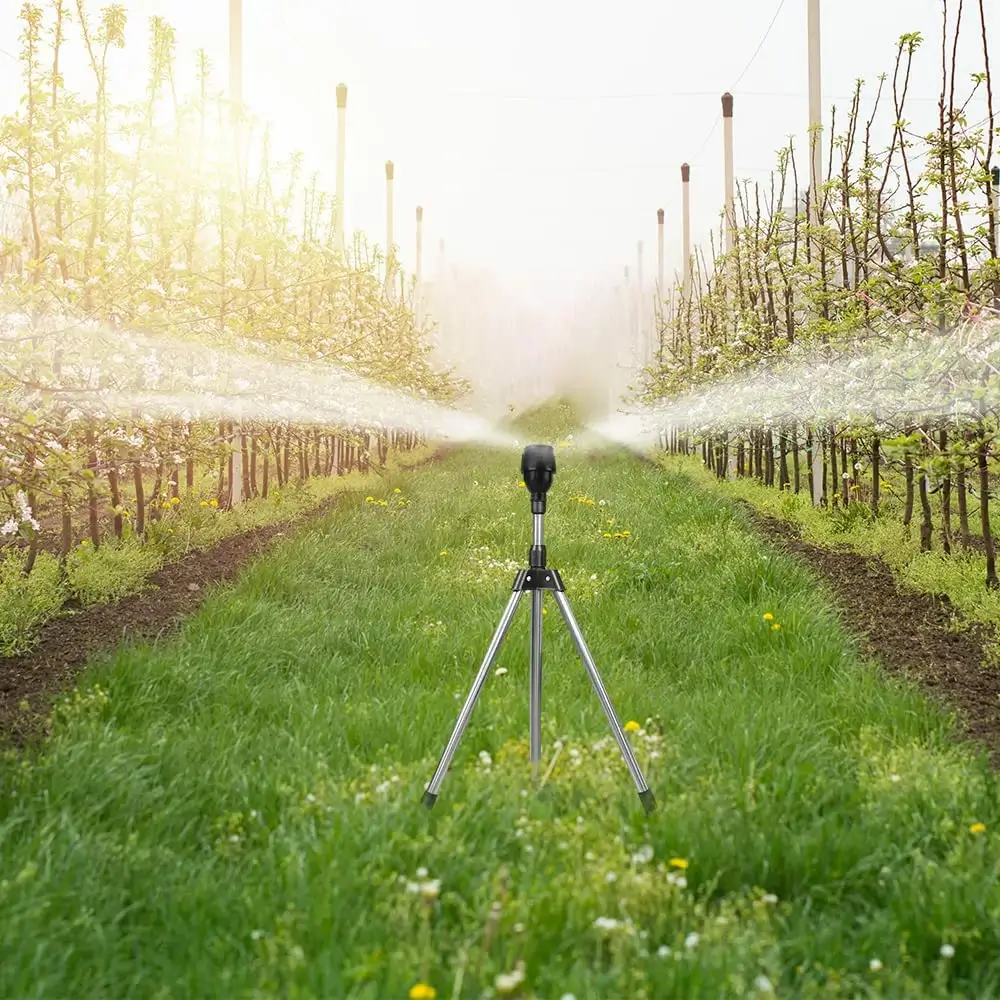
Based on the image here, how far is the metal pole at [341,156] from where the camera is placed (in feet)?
57.9

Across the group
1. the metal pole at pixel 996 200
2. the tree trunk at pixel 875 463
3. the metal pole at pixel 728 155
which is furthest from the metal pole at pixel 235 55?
the metal pole at pixel 996 200

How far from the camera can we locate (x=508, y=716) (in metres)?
3.74

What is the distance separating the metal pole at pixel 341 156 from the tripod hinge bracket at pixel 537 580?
15.2m

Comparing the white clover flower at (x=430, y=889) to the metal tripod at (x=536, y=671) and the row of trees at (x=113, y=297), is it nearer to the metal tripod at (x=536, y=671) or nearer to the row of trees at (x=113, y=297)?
the metal tripod at (x=536, y=671)

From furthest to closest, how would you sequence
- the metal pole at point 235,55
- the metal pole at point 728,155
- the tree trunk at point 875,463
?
1. the metal pole at point 728,155
2. the metal pole at point 235,55
3. the tree trunk at point 875,463

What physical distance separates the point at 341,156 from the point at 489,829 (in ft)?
65.4

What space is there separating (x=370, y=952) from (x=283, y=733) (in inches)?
59.6

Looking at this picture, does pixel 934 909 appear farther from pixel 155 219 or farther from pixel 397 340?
pixel 397 340

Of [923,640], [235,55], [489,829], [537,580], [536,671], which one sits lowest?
[489,829]

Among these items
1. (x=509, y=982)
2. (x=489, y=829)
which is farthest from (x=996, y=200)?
(x=509, y=982)

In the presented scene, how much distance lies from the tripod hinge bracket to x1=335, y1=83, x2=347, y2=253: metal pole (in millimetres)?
15182

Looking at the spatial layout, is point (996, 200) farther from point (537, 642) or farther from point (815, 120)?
point (537, 642)

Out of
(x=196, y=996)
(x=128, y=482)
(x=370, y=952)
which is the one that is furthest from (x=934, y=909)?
(x=128, y=482)

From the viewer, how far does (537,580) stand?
3.05m
